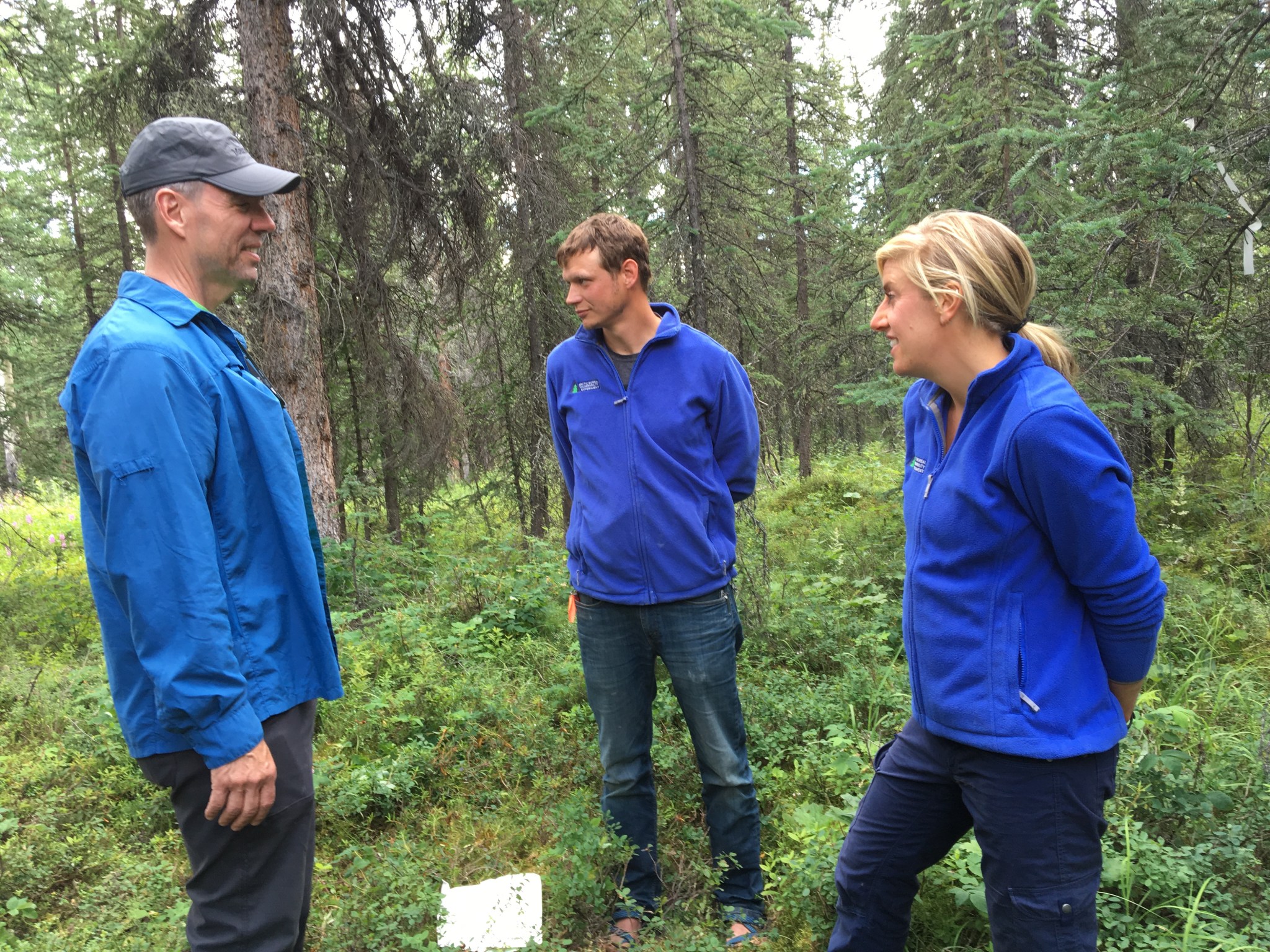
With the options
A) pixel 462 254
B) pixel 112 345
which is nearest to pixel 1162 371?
pixel 462 254

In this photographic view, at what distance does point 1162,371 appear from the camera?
7.57 m

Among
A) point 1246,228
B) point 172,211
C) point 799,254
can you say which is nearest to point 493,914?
point 172,211

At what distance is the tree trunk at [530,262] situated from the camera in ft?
26.8

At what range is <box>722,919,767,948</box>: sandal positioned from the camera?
2.89m

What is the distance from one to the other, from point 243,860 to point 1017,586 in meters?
1.93

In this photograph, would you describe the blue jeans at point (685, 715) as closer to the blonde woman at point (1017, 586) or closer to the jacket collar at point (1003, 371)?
the blonde woman at point (1017, 586)

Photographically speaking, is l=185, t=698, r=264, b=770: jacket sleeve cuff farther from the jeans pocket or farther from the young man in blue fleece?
the jeans pocket

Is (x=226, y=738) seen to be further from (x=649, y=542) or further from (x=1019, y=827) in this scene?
(x=1019, y=827)

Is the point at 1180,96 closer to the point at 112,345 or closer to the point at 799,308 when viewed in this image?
the point at 112,345

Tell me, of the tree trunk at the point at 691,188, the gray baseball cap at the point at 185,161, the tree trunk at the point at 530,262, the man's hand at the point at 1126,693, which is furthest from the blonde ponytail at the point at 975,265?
the tree trunk at the point at 530,262

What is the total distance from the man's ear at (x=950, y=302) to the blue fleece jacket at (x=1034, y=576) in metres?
0.17

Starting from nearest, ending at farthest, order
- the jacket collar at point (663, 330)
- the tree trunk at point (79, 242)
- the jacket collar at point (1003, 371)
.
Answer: the jacket collar at point (1003, 371) < the jacket collar at point (663, 330) < the tree trunk at point (79, 242)

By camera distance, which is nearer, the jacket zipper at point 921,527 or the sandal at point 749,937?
the jacket zipper at point 921,527

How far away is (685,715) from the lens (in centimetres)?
304
